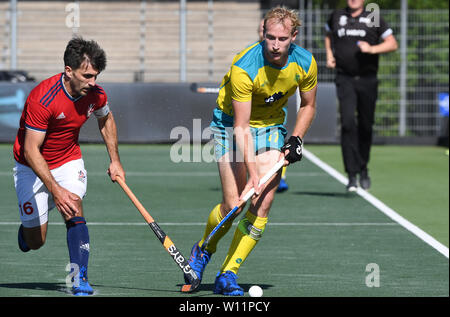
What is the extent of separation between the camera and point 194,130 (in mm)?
19922

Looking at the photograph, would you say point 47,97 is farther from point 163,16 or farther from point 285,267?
point 163,16

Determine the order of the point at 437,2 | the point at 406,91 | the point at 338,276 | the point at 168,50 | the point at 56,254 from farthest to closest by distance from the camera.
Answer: the point at 168,50, the point at 437,2, the point at 406,91, the point at 56,254, the point at 338,276

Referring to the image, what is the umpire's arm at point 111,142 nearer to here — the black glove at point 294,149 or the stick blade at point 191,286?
the stick blade at point 191,286

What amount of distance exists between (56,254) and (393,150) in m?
11.6

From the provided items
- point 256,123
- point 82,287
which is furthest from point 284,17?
point 82,287

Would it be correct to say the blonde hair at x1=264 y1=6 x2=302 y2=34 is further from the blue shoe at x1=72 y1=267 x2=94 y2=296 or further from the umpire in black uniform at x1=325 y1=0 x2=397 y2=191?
the umpire in black uniform at x1=325 y1=0 x2=397 y2=191

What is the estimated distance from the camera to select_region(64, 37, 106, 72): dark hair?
21.7 feet

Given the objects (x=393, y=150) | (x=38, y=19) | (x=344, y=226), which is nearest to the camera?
(x=344, y=226)

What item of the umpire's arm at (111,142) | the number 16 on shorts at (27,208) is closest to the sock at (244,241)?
the umpire's arm at (111,142)

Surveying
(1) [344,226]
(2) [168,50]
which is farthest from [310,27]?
(1) [344,226]

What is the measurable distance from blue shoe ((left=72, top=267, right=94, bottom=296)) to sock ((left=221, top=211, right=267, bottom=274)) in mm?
920

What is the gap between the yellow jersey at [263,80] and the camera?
6992 millimetres

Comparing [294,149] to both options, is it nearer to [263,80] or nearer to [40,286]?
[263,80]

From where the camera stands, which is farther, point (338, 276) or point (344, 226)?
point (344, 226)
